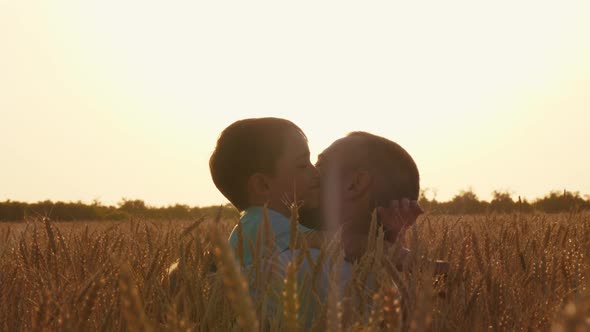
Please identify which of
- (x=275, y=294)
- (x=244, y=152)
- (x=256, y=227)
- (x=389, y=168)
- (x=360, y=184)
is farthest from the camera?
(x=244, y=152)

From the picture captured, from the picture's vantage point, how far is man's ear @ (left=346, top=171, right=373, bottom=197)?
2.98 metres

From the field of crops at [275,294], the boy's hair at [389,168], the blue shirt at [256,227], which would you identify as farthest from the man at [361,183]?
the field of crops at [275,294]

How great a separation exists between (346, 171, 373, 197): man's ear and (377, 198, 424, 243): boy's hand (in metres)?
0.23

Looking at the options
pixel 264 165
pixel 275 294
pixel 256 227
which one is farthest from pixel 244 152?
pixel 275 294

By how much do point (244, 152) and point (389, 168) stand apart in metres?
0.67

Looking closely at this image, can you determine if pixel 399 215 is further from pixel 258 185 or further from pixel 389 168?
pixel 258 185

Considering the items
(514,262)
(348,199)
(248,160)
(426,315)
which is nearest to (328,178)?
(348,199)

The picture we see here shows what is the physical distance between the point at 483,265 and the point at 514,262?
48 cm

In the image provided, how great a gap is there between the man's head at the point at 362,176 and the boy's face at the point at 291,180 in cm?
5

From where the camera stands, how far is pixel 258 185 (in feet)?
10.3

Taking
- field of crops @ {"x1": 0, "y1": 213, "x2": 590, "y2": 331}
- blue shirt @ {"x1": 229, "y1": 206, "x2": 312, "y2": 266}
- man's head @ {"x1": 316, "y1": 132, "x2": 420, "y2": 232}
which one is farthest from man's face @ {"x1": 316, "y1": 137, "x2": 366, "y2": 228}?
field of crops @ {"x1": 0, "y1": 213, "x2": 590, "y2": 331}

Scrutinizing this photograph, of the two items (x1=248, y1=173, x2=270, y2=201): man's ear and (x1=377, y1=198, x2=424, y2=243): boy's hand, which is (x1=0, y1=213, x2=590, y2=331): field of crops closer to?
(x1=377, y1=198, x2=424, y2=243): boy's hand

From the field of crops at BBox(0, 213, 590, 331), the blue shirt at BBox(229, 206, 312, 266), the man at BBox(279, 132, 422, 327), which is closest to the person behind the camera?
the field of crops at BBox(0, 213, 590, 331)

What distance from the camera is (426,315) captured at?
45cm
